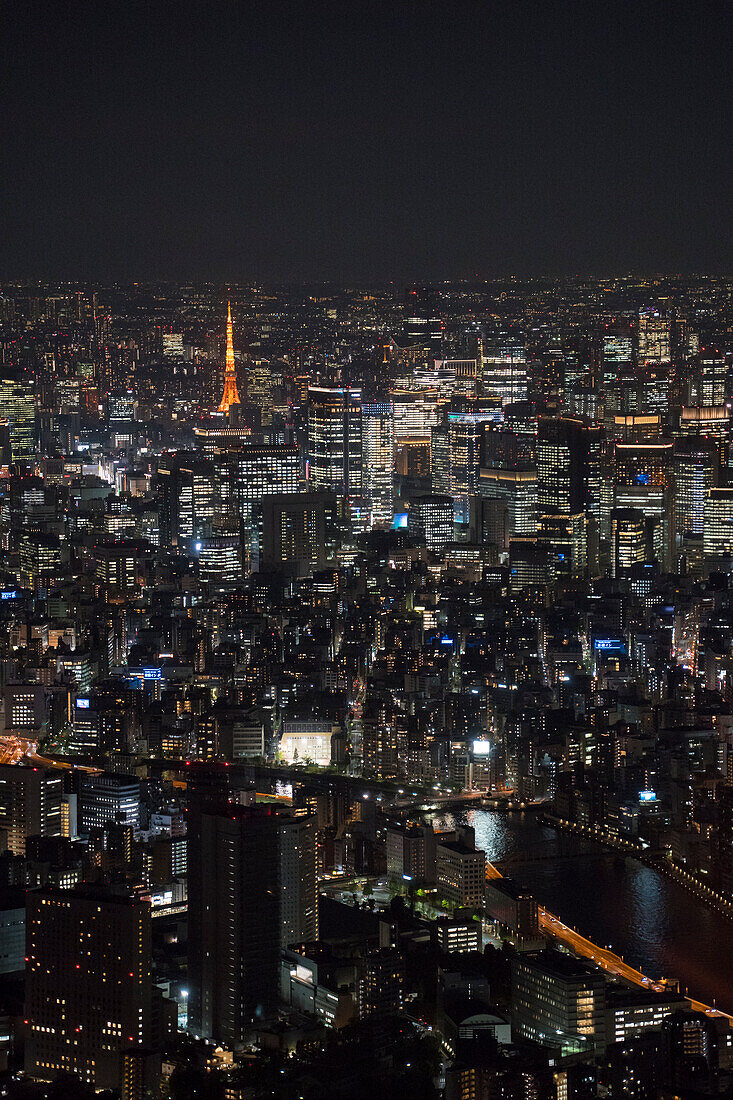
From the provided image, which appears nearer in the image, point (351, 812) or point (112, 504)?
point (351, 812)

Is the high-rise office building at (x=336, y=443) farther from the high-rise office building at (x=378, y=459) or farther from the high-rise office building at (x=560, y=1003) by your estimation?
the high-rise office building at (x=560, y=1003)

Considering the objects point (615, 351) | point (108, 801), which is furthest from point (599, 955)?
point (615, 351)

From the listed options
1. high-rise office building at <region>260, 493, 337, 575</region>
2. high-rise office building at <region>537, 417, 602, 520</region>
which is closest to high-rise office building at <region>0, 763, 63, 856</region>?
high-rise office building at <region>260, 493, 337, 575</region>

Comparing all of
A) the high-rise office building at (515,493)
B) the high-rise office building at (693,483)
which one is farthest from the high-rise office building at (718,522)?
the high-rise office building at (515,493)

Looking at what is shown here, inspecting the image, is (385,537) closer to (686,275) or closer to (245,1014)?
(686,275)

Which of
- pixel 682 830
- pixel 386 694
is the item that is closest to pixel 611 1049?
pixel 682 830

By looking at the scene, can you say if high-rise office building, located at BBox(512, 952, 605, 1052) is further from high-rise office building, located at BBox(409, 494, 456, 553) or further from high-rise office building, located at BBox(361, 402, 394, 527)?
high-rise office building, located at BBox(361, 402, 394, 527)

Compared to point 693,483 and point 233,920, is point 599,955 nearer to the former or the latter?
point 233,920
